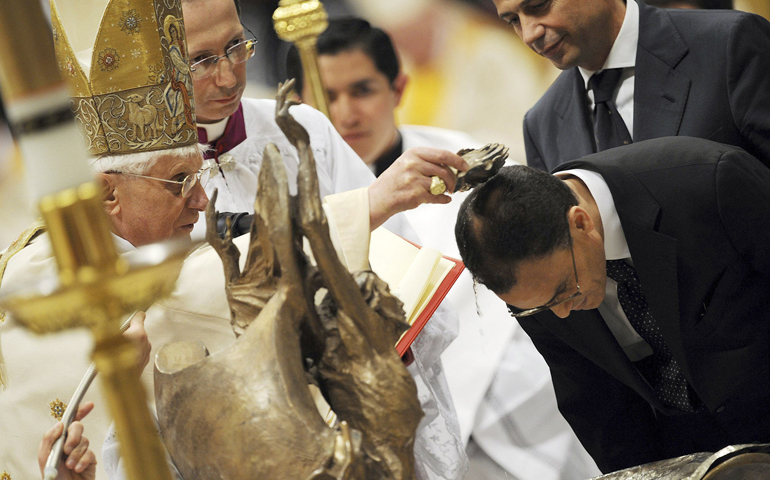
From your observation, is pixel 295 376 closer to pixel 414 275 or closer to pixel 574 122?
pixel 414 275

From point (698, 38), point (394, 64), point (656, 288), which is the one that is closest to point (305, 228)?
point (656, 288)

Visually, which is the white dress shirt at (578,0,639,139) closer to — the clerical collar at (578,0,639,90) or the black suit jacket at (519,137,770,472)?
the clerical collar at (578,0,639,90)

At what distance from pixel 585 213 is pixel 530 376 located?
1.32 meters

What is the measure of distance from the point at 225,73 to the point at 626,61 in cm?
144

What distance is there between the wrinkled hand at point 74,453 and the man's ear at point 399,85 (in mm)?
3373

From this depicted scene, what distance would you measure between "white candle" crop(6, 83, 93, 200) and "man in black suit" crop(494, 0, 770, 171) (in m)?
2.32

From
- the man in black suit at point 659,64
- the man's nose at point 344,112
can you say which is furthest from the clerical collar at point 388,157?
the man in black suit at point 659,64

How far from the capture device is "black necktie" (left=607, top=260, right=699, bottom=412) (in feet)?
7.66

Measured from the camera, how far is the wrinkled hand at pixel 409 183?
187 cm

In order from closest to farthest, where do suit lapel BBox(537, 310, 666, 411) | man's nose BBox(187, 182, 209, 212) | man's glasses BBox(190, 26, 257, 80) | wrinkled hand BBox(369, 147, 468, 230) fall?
wrinkled hand BBox(369, 147, 468, 230), man's nose BBox(187, 182, 209, 212), suit lapel BBox(537, 310, 666, 411), man's glasses BBox(190, 26, 257, 80)

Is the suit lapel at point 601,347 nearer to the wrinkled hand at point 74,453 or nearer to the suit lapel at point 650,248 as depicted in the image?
the suit lapel at point 650,248

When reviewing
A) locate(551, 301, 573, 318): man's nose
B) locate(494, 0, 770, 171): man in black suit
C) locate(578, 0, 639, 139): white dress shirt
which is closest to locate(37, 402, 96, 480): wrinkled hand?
locate(551, 301, 573, 318): man's nose

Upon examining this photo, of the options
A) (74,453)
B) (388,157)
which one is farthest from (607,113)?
(74,453)

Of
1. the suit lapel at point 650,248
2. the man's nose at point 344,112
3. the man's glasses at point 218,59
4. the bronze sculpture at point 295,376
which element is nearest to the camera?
the bronze sculpture at point 295,376
